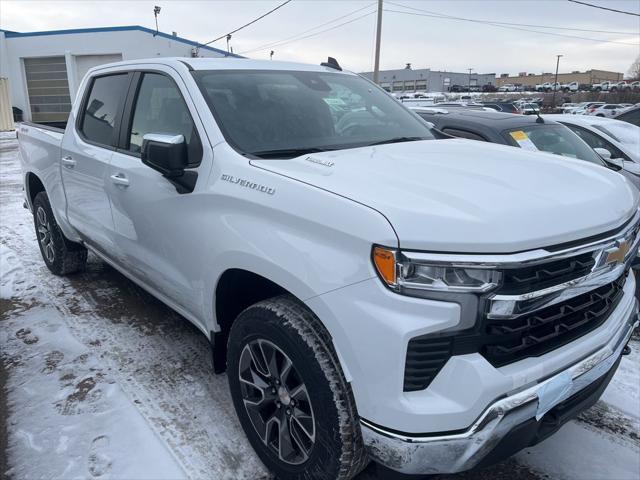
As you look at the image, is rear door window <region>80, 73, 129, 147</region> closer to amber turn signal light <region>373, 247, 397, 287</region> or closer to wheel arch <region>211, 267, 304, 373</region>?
wheel arch <region>211, 267, 304, 373</region>

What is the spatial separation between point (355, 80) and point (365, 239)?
2296 mm

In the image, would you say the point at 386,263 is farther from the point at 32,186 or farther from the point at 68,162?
the point at 32,186

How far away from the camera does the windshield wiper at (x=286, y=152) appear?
8.46 feet

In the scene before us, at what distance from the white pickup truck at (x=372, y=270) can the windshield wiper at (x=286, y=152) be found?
21mm

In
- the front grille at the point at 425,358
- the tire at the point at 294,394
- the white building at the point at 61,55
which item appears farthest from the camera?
the white building at the point at 61,55

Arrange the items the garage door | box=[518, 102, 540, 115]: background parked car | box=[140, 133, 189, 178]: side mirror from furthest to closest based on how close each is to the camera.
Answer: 1. the garage door
2. box=[518, 102, 540, 115]: background parked car
3. box=[140, 133, 189, 178]: side mirror

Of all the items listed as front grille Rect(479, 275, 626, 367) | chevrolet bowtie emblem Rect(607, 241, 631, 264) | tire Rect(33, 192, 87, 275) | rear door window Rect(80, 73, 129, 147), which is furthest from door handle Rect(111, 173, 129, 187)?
chevrolet bowtie emblem Rect(607, 241, 631, 264)

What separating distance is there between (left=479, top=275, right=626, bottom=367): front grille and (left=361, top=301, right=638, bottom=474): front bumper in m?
0.12

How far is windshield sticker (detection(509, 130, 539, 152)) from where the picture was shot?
539 centimetres

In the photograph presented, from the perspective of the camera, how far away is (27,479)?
2.45 metres

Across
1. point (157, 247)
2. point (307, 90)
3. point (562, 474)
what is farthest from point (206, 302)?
point (562, 474)

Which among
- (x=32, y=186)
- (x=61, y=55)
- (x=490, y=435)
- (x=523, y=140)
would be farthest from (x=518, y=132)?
(x=61, y=55)

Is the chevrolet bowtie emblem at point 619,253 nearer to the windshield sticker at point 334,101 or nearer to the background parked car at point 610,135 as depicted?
the windshield sticker at point 334,101

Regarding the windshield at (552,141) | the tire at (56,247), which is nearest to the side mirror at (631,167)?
the windshield at (552,141)
